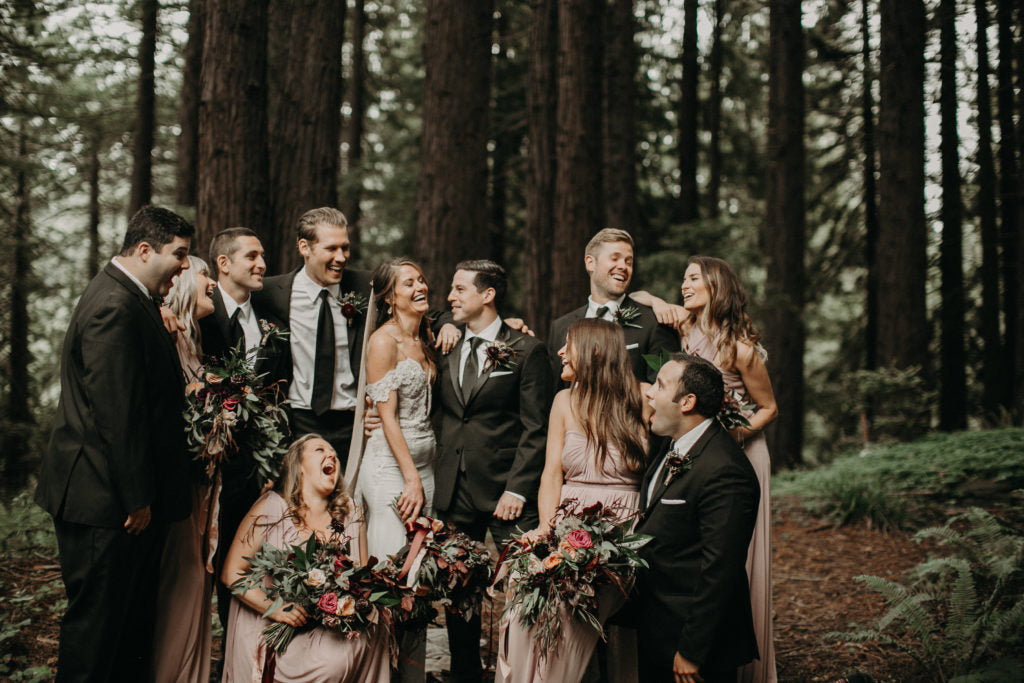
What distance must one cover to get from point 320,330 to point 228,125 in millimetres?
2822

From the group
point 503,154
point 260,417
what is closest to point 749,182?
point 503,154

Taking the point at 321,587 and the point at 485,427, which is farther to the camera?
the point at 485,427

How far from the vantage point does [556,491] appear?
4746 mm

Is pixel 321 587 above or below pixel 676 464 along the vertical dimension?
below

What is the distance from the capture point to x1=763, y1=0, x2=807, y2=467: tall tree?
13.9 metres

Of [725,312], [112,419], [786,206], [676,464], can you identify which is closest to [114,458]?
[112,419]

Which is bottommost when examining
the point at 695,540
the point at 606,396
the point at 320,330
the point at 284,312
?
the point at 695,540

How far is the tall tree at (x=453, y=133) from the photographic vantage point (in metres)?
8.48

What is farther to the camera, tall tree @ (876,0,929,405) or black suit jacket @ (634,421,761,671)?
tall tree @ (876,0,929,405)

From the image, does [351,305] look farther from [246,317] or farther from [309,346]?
[246,317]

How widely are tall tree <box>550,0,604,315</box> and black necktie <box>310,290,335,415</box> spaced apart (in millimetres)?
3502

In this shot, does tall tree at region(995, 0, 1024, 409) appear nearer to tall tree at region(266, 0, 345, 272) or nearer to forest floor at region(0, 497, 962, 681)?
forest floor at region(0, 497, 962, 681)

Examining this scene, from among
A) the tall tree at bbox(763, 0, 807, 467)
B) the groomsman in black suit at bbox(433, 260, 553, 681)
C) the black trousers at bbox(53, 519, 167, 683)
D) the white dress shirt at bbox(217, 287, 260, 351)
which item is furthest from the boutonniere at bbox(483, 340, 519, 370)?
the tall tree at bbox(763, 0, 807, 467)

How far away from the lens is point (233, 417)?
14.9 ft
